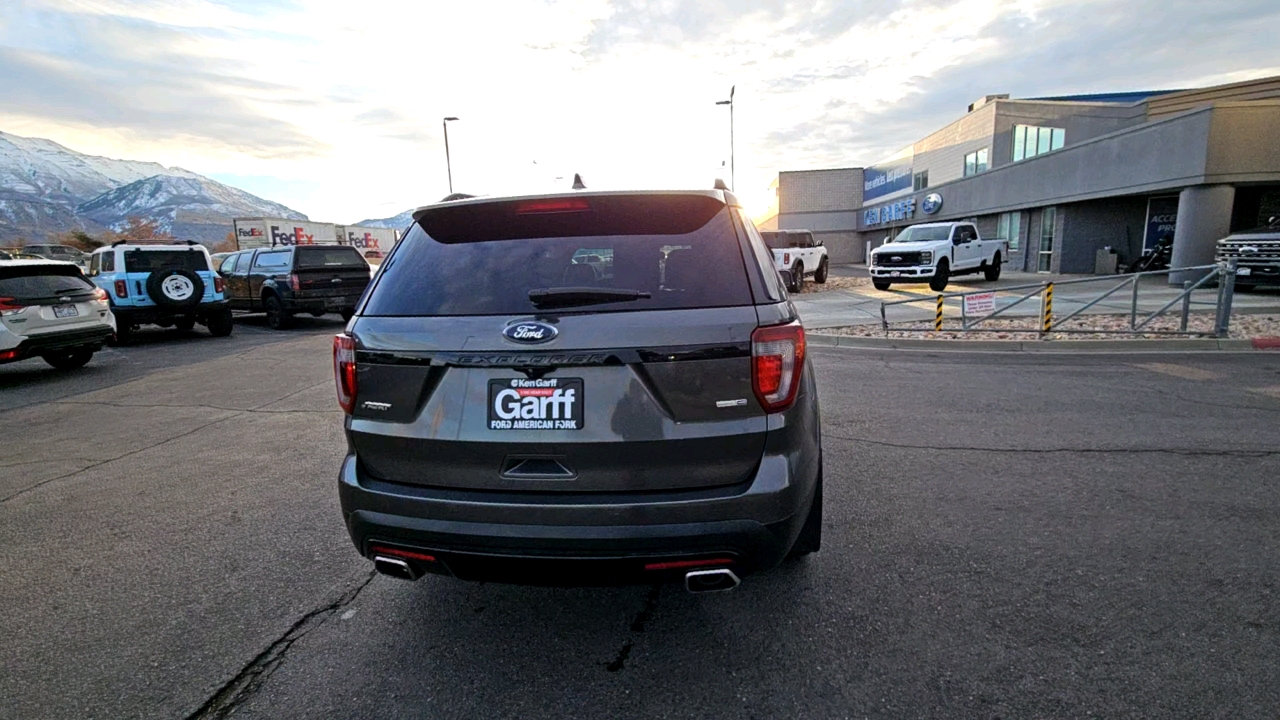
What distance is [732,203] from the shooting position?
268cm

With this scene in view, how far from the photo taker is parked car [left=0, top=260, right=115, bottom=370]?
8344 mm

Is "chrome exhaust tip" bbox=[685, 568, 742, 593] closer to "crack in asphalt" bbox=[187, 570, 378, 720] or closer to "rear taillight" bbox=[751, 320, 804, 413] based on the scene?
"rear taillight" bbox=[751, 320, 804, 413]

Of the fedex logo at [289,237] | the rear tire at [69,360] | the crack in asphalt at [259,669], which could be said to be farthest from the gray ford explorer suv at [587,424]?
the fedex logo at [289,237]

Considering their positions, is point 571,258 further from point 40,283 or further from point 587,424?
point 40,283

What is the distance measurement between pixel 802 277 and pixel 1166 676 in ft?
72.5

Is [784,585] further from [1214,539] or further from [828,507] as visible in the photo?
[1214,539]

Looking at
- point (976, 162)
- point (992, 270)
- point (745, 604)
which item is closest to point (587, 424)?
point (745, 604)

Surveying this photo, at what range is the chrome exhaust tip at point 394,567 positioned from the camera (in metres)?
2.29

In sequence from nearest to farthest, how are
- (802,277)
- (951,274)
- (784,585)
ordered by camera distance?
(784,585) < (951,274) < (802,277)

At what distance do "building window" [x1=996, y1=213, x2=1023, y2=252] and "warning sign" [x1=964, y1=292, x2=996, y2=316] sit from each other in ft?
67.1

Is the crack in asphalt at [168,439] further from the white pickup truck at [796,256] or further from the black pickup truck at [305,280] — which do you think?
the white pickup truck at [796,256]

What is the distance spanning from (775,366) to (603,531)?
0.84m

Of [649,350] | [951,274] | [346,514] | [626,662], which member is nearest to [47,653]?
[346,514]

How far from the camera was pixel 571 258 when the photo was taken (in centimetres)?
246
